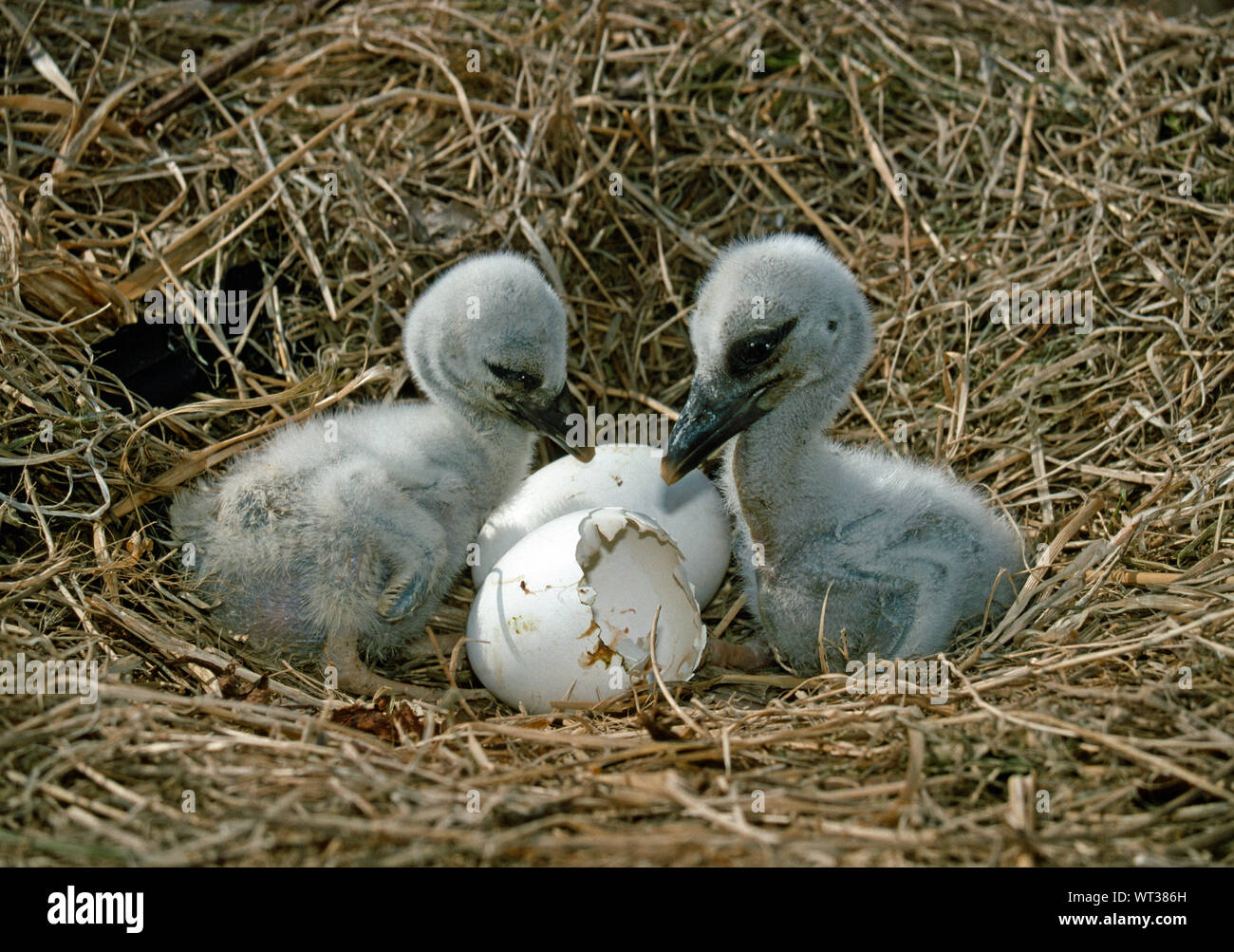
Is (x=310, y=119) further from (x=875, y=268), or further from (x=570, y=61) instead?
(x=875, y=268)

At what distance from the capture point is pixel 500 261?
10.0 feet

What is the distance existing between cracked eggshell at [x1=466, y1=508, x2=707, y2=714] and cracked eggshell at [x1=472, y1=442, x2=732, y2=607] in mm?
268

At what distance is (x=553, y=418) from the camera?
10.2 ft

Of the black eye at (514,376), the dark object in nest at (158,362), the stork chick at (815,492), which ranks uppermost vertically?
the dark object in nest at (158,362)

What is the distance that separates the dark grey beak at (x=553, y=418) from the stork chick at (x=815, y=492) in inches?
13.9

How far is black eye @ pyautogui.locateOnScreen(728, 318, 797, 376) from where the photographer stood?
8.93ft

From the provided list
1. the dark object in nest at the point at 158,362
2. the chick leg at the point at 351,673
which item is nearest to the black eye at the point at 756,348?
the chick leg at the point at 351,673

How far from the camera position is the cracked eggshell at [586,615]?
263 centimetres

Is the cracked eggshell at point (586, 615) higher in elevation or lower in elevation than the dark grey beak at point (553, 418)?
lower

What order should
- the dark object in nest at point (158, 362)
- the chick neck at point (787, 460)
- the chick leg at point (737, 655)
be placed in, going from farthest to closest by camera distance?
the dark object in nest at point (158, 362) → the chick leg at point (737, 655) → the chick neck at point (787, 460)

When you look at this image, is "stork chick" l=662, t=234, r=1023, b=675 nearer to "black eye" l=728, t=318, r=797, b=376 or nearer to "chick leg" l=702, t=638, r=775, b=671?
"black eye" l=728, t=318, r=797, b=376

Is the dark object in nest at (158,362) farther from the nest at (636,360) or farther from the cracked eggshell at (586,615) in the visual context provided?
the cracked eggshell at (586,615)

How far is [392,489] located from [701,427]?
85 centimetres

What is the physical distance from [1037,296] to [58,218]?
3255mm
